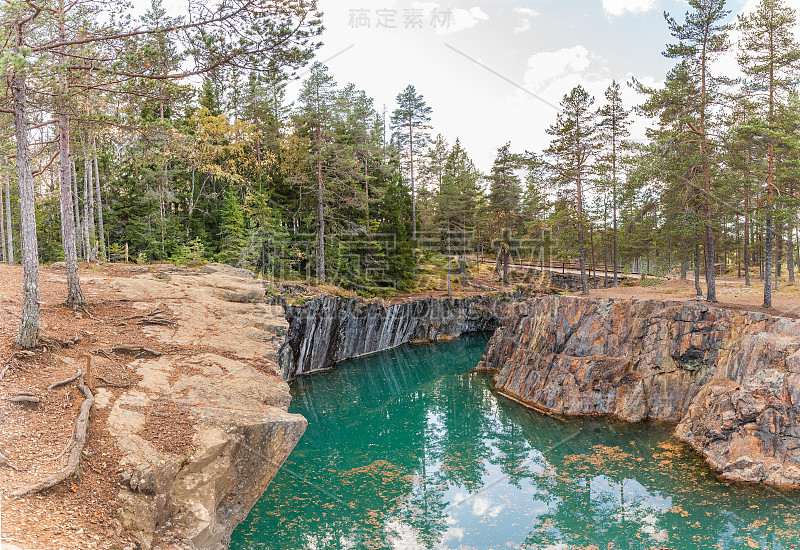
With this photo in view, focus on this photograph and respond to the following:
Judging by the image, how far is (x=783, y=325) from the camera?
15.8 meters

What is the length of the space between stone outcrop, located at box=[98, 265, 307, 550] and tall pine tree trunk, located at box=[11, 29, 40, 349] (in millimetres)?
2014

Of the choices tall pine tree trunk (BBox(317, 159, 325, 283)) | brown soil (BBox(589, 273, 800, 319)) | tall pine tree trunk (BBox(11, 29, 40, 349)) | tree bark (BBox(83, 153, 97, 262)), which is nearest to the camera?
tall pine tree trunk (BBox(11, 29, 40, 349))

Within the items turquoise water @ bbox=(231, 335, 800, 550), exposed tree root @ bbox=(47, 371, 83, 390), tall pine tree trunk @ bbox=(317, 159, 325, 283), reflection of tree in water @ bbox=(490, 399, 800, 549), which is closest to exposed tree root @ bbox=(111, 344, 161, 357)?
exposed tree root @ bbox=(47, 371, 83, 390)

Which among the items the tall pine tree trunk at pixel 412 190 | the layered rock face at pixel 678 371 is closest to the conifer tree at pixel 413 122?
the tall pine tree trunk at pixel 412 190

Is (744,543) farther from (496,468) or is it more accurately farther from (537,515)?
(496,468)

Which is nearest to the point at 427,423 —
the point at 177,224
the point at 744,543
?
the point at 744,543

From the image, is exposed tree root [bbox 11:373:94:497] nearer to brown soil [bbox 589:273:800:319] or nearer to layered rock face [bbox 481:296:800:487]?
layered rock face [bbox 481:296:800:487]

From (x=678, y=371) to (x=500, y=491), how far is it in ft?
34.9

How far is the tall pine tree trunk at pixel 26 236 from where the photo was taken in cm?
860

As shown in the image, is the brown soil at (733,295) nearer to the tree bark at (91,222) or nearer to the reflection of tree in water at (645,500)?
the reflection of tree in water at (645,500)

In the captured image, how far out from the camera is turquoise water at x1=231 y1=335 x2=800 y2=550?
1125 centimetres

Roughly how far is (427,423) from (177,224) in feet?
69.4

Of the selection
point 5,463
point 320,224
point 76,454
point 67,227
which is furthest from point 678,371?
point 67,227

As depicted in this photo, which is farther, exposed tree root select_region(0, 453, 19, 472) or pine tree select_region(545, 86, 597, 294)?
pine tree select_region(545, 86, 597, 294)
